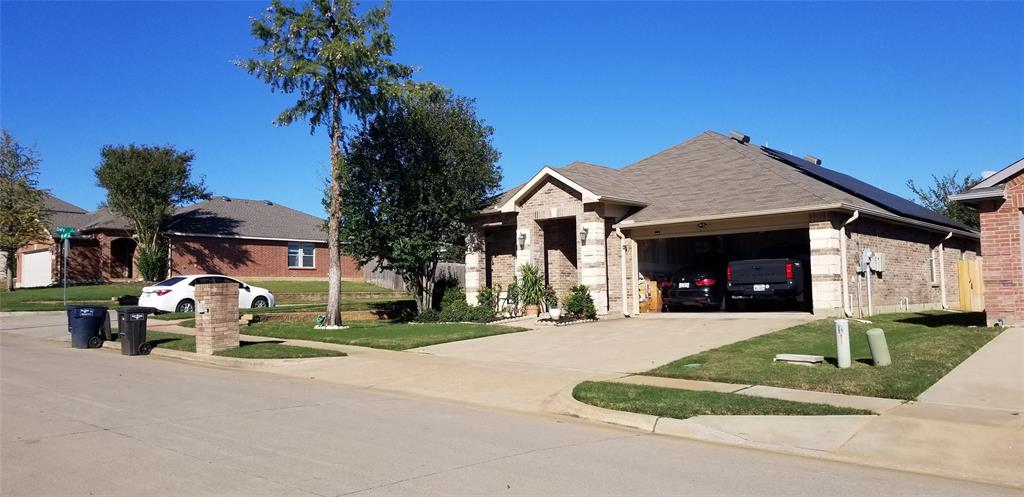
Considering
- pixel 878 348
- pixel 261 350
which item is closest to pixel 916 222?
pixel 878 348

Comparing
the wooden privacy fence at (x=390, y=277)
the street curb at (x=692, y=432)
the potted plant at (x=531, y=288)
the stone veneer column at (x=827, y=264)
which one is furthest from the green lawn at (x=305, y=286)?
the street curb at (x=692, y=432)

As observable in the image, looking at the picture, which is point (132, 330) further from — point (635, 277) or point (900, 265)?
point (900, 265)

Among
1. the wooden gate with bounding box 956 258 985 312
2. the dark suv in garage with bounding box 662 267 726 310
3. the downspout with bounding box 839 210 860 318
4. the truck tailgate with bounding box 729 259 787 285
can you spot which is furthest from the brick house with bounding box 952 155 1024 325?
the dark suv in garage with bounding box 662 267 726 310

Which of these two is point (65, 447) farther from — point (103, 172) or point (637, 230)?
point (103, 172)

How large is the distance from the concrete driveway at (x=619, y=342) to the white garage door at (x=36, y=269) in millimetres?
32643

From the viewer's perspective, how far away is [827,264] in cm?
1823

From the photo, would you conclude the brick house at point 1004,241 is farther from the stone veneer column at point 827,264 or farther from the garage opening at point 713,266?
the garage opening at point 713,266

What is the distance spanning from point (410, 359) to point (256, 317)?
421 inches

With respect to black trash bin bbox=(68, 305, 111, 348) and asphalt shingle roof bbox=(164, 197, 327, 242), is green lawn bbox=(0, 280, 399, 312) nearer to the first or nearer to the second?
asphalt shingle roof bbox=(164, 197, 327, 242)

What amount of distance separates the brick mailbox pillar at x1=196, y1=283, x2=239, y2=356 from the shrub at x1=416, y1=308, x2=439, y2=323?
7755mm

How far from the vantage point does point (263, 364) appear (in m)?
A: 14.4

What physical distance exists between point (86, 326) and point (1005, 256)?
21119 mm

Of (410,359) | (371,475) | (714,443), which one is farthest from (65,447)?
(410,359)

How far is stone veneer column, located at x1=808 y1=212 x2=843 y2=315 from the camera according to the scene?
1817cm
